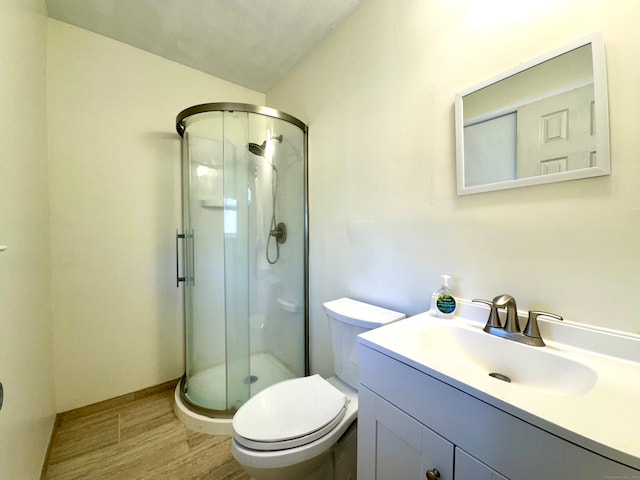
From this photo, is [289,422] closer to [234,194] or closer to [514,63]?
[234,194]

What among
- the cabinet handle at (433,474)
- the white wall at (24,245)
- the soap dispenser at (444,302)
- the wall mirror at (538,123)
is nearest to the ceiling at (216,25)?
the white wall at (24,245)

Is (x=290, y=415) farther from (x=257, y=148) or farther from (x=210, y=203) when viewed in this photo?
(x=257, y=148)

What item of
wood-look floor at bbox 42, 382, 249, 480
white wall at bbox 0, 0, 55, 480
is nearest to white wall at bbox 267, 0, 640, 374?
wood-look floor at bbox 42, 382, 249, 480

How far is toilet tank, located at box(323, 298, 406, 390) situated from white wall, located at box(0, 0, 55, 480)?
3.86 feet

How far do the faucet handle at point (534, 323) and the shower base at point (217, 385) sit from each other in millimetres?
1560

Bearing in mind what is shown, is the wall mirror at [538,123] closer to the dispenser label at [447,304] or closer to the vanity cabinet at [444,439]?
the dispenser label at [447,304]

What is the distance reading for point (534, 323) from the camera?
816mm

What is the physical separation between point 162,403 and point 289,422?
1319 mm

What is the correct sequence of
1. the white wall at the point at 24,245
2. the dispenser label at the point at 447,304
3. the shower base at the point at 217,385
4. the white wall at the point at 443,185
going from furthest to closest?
the shower base at the point at 217,385, the dispenser label at the point at 447,304, the white wall at the point at 24,245, the white wall at the point at 443,185

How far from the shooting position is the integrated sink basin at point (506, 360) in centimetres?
68

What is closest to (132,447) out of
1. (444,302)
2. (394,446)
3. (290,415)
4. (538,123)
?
(290,415)

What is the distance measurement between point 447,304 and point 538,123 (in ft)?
2.31

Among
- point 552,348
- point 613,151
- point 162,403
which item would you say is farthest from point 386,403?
point 162,403

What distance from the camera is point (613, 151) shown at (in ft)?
2.37
